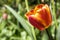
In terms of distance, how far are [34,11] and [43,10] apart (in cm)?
5

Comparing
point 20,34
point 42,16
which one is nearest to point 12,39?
point 20,34

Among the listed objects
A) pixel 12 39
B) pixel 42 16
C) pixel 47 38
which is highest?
pixel 42 16

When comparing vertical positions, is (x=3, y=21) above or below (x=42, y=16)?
below

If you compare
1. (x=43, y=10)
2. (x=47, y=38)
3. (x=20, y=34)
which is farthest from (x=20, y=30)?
(x=43, y=10)

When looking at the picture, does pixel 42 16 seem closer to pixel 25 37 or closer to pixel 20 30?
pixel 25 37

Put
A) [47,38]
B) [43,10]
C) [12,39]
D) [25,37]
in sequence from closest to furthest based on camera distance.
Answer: [43,10], [47,38], [25,37], [12,39]

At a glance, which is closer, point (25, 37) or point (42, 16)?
point (42, 16)

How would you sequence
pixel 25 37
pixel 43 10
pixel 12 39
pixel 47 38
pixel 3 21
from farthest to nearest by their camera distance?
pixel 3 21 < pixel 12 39 < pixel 25 37 < pixel 47 38 < pixel 43 10

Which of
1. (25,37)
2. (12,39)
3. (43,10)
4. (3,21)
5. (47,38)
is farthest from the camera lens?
(3,21)

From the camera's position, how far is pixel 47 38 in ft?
3.37

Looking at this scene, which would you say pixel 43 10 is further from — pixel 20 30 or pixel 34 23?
pixel 20 30

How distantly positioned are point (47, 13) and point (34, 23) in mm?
66

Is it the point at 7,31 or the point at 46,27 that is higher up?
the point at 46,27

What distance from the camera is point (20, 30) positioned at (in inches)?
68.9
